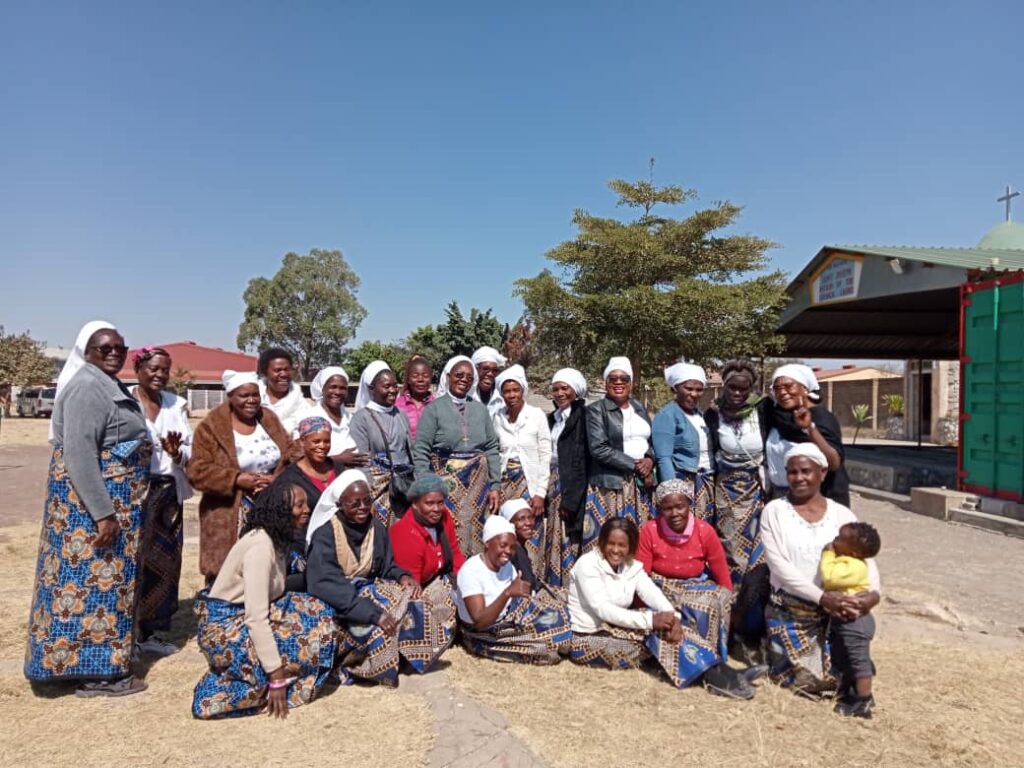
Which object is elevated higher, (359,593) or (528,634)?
(359,593)

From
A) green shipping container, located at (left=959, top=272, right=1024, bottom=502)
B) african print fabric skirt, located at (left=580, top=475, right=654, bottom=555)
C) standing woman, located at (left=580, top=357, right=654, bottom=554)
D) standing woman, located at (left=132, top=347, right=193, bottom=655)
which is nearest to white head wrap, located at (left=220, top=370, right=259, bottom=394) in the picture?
standing woman, located at (left=132, top=347, right=193, bottom=655)

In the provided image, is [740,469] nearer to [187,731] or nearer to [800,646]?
[800,646]

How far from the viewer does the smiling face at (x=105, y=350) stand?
3.48m

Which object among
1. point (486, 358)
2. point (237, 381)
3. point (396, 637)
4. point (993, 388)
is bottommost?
point (396, 637)

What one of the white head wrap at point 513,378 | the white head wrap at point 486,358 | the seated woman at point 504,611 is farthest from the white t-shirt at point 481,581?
the white head wrap at point 486,358

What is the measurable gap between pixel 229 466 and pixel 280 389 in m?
0.82

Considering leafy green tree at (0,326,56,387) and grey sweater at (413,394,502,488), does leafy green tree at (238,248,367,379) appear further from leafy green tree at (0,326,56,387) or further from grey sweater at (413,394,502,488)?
grey sweater at (413,394,502,488)

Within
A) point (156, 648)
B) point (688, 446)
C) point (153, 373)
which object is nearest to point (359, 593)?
point (156, 648)

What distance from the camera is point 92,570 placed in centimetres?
341

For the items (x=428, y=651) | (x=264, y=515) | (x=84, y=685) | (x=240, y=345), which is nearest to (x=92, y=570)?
(x=84, y=685)

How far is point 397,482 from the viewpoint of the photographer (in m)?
4.61

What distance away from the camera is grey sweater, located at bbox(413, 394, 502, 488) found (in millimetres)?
4648

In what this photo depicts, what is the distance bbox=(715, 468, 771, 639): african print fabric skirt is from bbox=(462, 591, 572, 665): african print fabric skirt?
1.11m

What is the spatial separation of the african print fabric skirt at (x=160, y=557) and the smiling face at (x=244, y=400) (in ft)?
1.88
